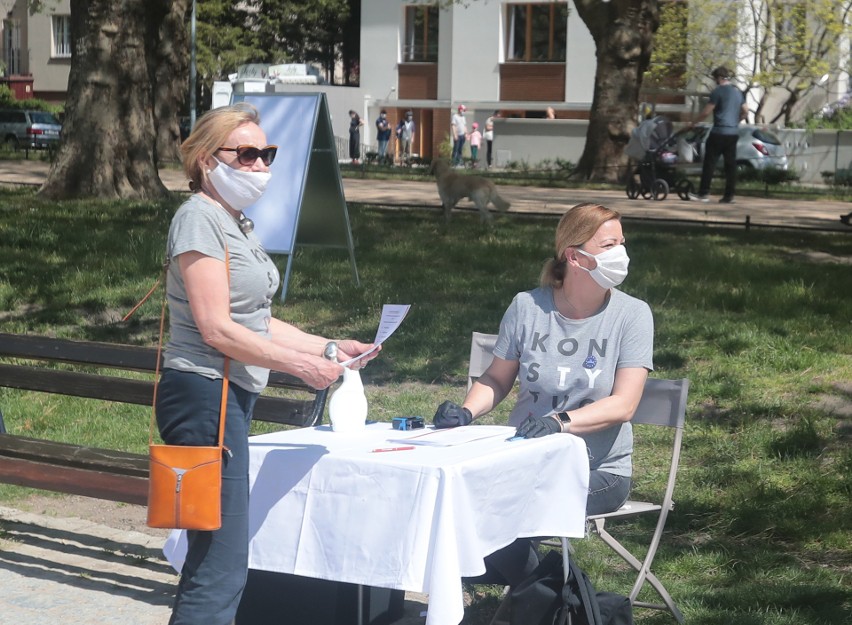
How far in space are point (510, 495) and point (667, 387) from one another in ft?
4.02

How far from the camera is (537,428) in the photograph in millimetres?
4340

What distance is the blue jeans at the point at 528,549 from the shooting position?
454cm

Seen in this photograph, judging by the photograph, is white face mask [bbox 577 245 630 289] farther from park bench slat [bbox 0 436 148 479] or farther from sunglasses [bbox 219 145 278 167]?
park bench slat [bbox 0 436 148 479]

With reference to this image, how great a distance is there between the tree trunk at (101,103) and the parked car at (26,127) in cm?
2873

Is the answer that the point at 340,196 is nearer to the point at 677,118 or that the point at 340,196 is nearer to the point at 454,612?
the point at 454,612

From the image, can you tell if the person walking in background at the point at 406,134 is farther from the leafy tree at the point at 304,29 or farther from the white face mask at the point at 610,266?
the white face mask at the point at 610,266

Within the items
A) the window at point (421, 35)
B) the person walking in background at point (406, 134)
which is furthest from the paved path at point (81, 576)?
the window at point (421, 35)

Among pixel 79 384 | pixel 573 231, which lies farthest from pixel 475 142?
pixel 573 231

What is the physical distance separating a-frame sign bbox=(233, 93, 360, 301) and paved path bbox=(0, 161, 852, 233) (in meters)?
5.90

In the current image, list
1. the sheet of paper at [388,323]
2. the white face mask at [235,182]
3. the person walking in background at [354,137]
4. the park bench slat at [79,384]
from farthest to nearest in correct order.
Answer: the person walking in background at [354,137] < the park bench slat at [79,384] < the sheet of paper at [388,323] < the white face mask at [235,182]

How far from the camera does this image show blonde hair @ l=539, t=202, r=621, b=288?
4809 millimetres

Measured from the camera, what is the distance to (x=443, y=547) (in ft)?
12.3

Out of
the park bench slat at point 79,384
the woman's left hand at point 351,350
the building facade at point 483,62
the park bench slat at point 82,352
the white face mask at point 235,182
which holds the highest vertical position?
the building facade at point 483,62

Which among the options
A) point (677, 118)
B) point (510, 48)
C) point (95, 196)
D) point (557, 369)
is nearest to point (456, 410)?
point (557, 369)
